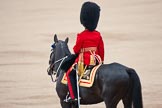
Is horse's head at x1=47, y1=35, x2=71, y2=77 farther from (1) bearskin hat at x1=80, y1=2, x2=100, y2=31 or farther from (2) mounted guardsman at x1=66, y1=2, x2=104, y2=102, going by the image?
(1) bearskin hat at x1=80, y1=2, x2=100, y2=31

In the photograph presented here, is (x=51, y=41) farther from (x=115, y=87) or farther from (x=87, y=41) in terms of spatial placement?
(x=115, y=87)

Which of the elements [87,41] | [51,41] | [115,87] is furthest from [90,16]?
[51,41]

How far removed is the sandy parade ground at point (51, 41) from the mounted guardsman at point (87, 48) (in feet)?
13.4

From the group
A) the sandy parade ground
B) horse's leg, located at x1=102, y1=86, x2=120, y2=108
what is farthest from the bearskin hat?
the sandy parade ground

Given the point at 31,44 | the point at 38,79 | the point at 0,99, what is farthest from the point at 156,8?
the point at 0,99

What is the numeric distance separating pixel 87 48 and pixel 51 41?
535 inches

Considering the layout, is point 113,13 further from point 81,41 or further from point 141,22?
point 81,41

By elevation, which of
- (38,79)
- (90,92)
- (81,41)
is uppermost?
(81,41)

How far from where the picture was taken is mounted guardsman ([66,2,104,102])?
386 inches

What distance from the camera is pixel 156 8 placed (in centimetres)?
2995

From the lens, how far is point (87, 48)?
9.88 metres

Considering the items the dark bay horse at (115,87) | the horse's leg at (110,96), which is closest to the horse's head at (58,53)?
the dark bay horse at (115,87)

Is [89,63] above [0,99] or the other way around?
above

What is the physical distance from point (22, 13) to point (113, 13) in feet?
13.4
